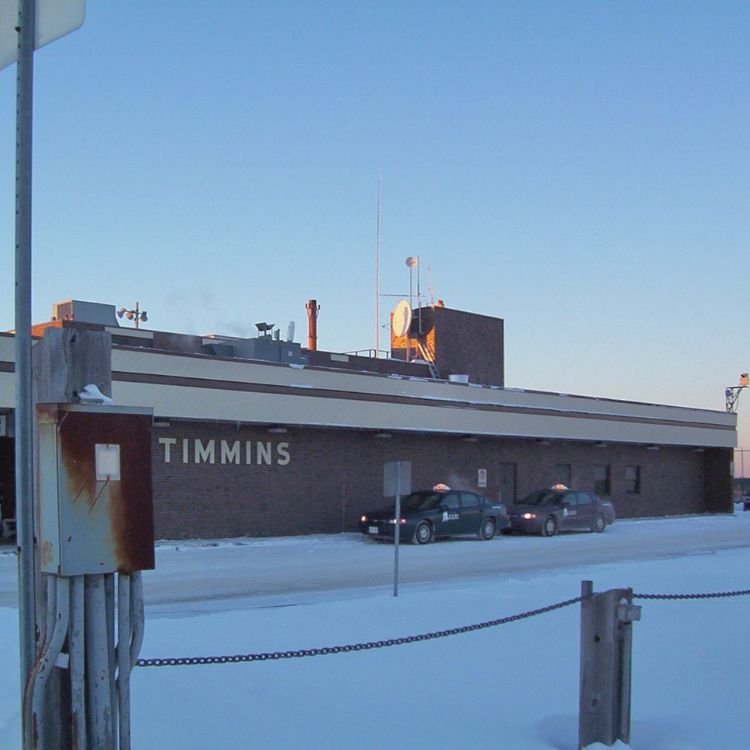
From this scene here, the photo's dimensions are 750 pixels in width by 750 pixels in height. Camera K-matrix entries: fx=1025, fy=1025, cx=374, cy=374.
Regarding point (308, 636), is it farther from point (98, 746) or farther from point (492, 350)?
point (492, 350)

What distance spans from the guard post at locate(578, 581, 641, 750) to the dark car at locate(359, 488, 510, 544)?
63.2ft

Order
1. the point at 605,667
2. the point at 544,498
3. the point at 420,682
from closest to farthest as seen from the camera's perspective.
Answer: the point at 605,667 < the point at 420,682 < the point at 544,498

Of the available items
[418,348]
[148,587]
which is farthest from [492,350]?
[148,587]

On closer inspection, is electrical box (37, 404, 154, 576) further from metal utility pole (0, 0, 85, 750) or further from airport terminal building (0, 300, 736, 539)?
airport terminal building (0, 300, 736, 539)

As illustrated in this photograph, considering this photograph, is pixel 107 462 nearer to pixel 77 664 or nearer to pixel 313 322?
pixel 77 664

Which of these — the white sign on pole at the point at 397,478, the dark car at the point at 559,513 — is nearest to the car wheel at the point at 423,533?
the dark car at the point at 559,513

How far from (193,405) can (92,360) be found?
20.3 metres

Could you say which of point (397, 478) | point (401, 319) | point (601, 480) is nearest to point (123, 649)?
point (397, 478)

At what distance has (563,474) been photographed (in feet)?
124

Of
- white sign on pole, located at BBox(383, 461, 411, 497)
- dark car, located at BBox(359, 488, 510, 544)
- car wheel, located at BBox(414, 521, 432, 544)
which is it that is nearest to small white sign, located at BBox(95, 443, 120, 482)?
white sign on pole, located at BBox(383, 461, 411, 497)

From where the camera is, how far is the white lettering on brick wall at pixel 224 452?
25.2 meters

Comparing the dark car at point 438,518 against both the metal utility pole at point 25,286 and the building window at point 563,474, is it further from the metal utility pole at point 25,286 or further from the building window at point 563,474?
the metal utility pole at point 25,286

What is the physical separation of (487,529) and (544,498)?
391 cm

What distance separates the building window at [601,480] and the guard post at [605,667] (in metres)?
33.9
